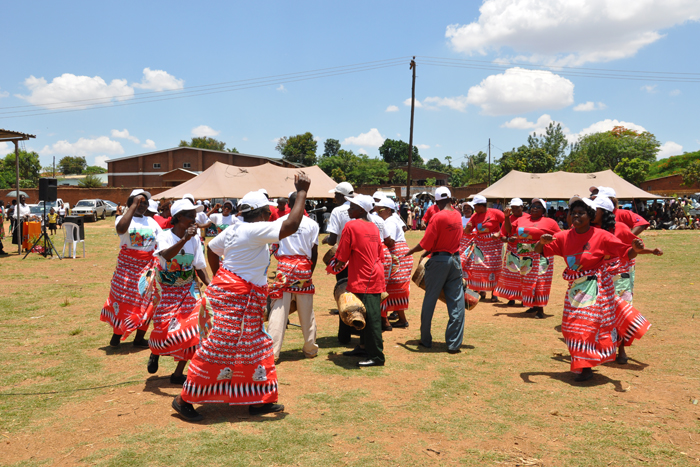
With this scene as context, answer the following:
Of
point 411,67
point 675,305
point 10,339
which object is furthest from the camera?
point 411,67

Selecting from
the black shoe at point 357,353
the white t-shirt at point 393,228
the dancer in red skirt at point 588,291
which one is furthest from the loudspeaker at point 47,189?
the dancer in red skirt at point 588,291

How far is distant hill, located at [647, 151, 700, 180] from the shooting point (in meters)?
67.2

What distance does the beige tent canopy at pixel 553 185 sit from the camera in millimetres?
29891

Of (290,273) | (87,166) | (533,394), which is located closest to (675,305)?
(533,394)

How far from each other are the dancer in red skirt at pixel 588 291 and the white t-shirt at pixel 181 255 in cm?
390

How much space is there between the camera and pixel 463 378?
566 centimetres

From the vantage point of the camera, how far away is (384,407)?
4.79 meters

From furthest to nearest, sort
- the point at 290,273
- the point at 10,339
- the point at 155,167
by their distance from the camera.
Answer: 1. the point at 155,167
2. the point at 10,339
3. the point at 290,273

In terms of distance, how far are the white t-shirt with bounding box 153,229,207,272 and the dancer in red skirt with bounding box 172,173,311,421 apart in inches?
34.0

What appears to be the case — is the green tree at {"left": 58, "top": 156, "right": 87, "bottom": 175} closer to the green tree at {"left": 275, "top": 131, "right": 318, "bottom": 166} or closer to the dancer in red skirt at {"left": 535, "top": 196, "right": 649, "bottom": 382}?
the green tree at {"left": 275, "top": 131, "right": 318, "bottom": 166}

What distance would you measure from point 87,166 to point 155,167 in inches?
1957

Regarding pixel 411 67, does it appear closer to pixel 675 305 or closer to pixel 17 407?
pixel 675 305

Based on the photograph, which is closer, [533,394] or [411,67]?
[533,394]

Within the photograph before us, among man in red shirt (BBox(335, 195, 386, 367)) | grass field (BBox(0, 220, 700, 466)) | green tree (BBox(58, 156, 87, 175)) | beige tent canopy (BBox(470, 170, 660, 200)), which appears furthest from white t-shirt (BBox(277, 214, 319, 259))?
green tree (BBox(58, 156, 87, 175))
